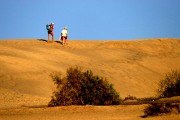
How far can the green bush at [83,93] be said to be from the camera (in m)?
14.8

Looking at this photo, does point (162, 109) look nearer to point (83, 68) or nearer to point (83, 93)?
point (83, 93)

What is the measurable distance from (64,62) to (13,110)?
14.9 metres

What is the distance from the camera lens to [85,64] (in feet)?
94.2

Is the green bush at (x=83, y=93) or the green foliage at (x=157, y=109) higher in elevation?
the green bush at (x=83, y=93)

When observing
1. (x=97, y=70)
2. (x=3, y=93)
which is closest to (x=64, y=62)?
(x=97, y=70)

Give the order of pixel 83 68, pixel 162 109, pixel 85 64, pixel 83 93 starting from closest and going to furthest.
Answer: pixel 162 109 → pixel 83 93 → pixel 83 68 → pixel 85 64

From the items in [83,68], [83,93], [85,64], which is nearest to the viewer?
[83,93]

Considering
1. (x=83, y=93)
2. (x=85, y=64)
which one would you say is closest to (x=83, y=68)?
(x=85, y=64)

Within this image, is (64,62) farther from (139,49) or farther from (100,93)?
(100,93)

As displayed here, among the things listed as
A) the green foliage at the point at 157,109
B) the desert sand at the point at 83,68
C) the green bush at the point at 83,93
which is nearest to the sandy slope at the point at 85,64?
the desert sand at the point at 83,68

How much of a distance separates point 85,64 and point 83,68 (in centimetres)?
171

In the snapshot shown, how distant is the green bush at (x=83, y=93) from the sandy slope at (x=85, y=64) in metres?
1.95

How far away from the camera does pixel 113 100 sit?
1512 cm

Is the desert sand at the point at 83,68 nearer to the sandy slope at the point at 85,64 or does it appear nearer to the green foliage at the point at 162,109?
the sandy slope at the point at 85,64
